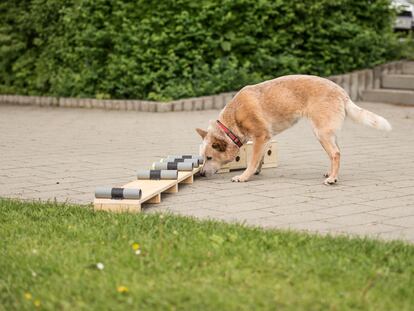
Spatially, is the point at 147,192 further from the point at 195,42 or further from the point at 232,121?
the point at 195,42

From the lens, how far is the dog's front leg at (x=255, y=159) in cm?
698

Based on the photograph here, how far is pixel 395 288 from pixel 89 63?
1151 cm

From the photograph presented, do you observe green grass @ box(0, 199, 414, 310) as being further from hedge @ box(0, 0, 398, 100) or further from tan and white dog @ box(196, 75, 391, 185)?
hedge @ box(0, 0, 398, 100)

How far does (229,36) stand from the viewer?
1348cm

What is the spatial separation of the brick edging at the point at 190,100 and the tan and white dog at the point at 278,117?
20.1ft

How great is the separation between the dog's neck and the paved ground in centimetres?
43

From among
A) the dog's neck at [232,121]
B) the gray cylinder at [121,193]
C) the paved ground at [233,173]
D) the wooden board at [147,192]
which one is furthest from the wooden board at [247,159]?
the gray cylinder at [121,193]

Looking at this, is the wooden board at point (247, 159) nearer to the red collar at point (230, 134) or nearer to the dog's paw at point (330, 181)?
the red collar at point (230, 134)

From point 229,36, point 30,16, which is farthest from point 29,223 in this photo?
point 30,16

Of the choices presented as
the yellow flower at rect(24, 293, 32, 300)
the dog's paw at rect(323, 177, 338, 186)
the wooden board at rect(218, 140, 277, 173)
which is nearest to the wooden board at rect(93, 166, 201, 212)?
the wooden board at rect(218, 140, 277, 173)

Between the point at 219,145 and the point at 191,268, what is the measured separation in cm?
316

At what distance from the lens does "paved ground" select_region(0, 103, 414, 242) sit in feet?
17.8

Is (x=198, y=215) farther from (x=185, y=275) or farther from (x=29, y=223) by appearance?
(x=185, y=275)

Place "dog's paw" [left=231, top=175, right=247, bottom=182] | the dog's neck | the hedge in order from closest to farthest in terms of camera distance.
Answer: "dog's paw" [left=231, top=175, right=247, bottom=182] < the dog's neck < the hedge
